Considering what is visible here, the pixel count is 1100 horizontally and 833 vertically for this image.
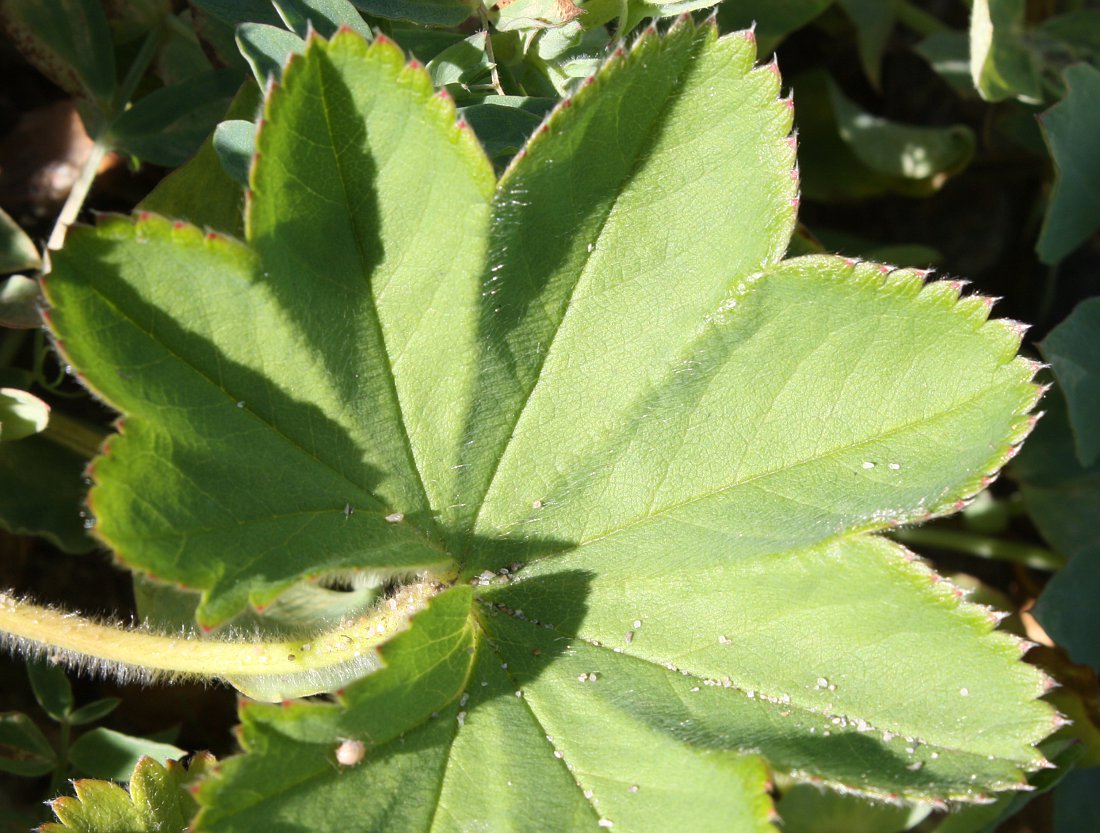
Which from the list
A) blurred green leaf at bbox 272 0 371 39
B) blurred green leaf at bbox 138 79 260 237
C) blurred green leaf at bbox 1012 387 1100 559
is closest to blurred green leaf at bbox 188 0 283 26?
blurred green leaf at bbox 272 0 371 39

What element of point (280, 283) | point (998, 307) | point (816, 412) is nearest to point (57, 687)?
point (280, 283)

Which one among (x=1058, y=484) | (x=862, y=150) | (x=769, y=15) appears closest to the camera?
(x=769, y=15)

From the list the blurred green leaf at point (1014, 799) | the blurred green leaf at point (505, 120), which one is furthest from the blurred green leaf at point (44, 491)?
the blurred green leaf at point (1014, 799)

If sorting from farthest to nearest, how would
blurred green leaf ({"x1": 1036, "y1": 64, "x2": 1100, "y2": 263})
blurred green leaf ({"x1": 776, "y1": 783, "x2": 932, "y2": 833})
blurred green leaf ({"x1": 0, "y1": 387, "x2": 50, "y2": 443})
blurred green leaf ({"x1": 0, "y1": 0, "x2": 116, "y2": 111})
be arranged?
blurred green leaf ({"x1": 776, "y1": 783, "x2": 932, "y2": 833}), blurred green leaf ({"x1": 1036, "y1": 64, "x2": 1100, "y2": 263}), blurred green leaf ({"x1": 0, "y1": 0, "x2": 116, "y2": 111}), blurred green leaf ({"x1": 0, "y1": 387, "x2": 50, "y2": 443})

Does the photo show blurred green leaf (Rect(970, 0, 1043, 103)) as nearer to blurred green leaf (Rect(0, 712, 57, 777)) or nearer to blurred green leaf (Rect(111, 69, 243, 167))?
blurred green leaf (Rect(111, 69, 243, 167))

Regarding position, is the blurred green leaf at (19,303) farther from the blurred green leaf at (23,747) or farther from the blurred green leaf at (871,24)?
the blurred green leaf at (871,24)

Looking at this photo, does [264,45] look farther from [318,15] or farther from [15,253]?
[15,253]

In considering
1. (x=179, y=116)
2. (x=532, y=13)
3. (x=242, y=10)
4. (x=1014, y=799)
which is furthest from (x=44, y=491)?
(x=1014, y=799)
